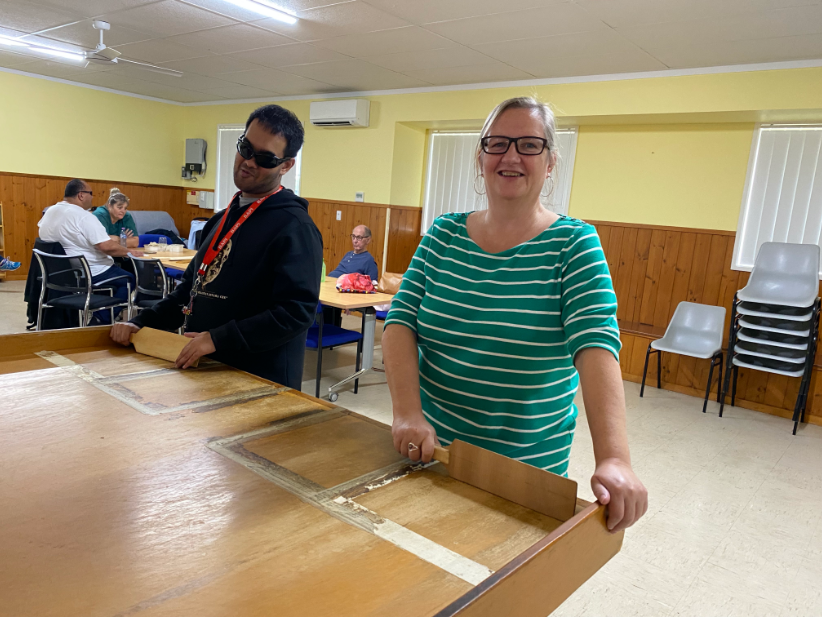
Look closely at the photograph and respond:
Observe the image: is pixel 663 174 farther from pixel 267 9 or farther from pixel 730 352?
pixel 267 9

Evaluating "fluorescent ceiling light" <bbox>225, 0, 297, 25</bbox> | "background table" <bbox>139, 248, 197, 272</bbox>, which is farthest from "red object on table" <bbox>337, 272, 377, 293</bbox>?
"fluorescent ceiling light" <bbox>225, 0, 297, 25</bbox>

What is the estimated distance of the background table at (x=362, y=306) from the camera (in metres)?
4.15

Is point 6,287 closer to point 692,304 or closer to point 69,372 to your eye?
point 69,372

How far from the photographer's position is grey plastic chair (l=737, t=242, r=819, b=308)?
461 cm

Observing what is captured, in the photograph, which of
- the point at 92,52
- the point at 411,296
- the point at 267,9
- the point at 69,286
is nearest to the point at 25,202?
the point at 92,52

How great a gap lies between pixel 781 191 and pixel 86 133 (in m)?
8.98

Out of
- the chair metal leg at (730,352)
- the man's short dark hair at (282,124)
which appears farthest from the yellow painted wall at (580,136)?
the man's short dark hair at (282,124)

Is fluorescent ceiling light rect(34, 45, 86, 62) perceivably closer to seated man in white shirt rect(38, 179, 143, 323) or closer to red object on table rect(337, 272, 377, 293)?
seated man in white shirt rect(38, 179, 143, 323)

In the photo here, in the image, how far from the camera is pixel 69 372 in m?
1.45

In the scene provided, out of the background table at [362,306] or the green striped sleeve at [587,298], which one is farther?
the background table at [362,306]

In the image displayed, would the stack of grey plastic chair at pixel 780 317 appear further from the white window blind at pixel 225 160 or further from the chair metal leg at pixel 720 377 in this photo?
the white window blind at pixel 225 160

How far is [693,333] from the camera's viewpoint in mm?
5203

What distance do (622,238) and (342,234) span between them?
358 centimetres

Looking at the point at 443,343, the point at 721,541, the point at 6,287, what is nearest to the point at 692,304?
the point at 721,541
